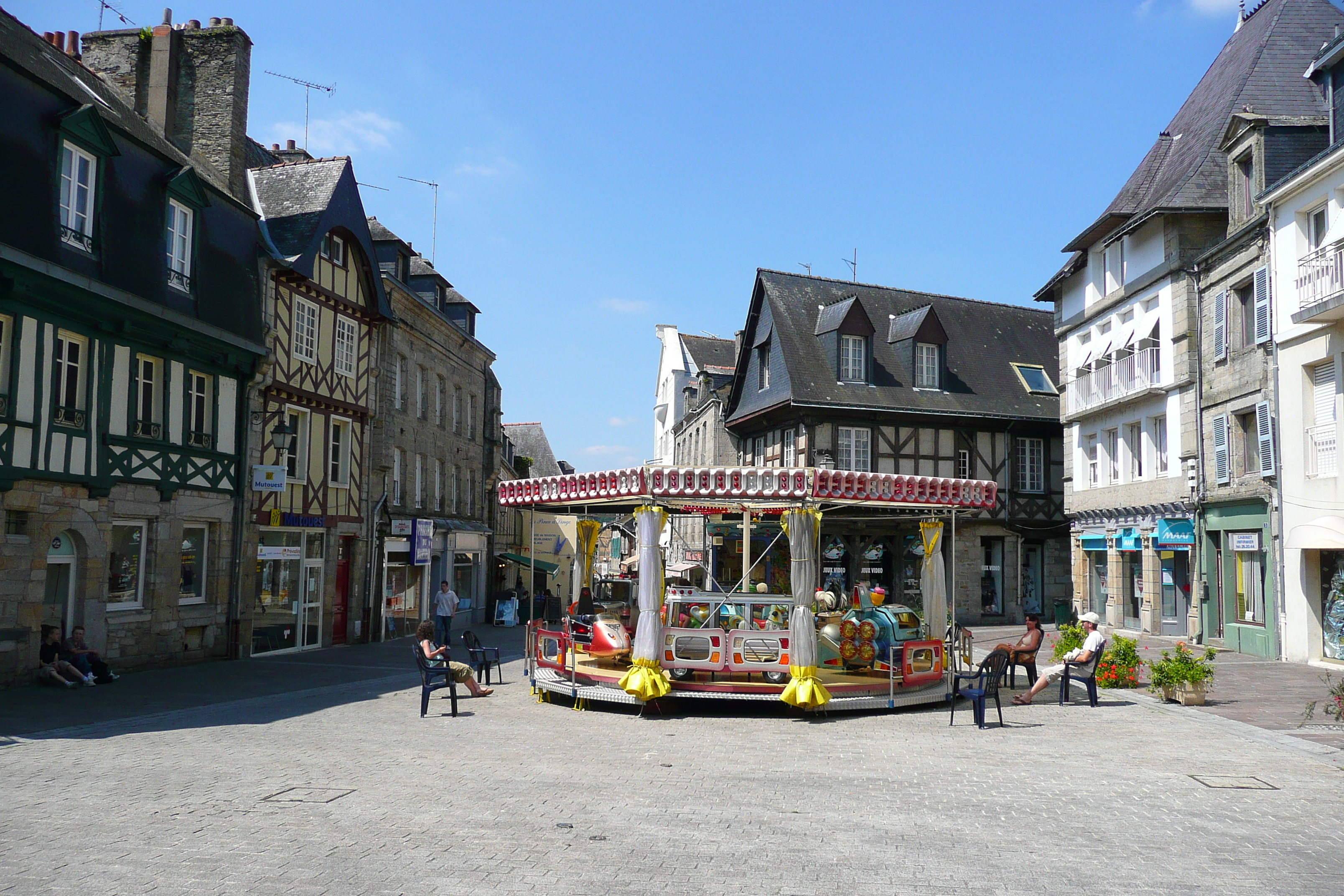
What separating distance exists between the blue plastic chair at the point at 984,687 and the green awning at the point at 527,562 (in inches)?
1057

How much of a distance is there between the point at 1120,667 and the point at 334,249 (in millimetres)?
17772

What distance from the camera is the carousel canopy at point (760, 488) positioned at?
1274 centimetres

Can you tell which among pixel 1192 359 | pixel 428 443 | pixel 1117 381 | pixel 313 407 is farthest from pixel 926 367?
pixel 313 407

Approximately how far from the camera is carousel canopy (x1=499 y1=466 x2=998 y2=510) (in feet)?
41.8

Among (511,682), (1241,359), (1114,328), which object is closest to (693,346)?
(1114,328)

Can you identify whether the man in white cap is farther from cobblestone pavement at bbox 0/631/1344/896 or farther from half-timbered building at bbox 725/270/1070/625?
half-timbered building at bbox 725/270/1070/625

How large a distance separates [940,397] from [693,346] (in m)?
17.6

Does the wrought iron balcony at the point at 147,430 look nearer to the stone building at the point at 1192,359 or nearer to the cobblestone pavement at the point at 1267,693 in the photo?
the cobblestone pavement at the point at 1267,693

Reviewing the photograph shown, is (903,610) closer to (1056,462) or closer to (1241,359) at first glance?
(1241,359)

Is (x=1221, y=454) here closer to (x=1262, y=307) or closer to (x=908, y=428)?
(x=1262, y=307)

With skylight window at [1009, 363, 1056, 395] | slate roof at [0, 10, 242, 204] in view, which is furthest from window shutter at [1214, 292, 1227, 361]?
slate roof at [0, 10, 242, 204]

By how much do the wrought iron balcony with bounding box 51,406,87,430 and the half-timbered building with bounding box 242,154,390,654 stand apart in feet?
14.7

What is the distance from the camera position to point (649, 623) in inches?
506

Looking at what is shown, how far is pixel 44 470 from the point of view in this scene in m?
14.3
